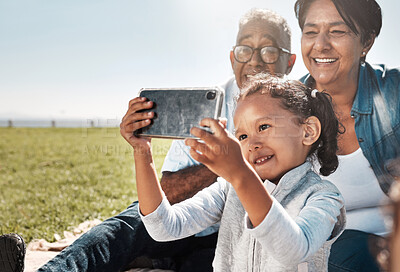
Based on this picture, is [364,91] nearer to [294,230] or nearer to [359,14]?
[359,14]

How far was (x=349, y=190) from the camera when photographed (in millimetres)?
1155

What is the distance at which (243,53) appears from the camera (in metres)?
1.33

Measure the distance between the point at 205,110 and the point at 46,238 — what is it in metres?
1.41

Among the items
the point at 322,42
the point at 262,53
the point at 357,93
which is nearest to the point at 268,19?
the point at 262,53

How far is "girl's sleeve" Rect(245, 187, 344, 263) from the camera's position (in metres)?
0.59

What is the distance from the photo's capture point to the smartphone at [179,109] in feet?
2.24

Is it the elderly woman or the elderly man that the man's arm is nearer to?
the elderly man

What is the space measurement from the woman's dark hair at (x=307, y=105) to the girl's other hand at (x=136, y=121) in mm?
195

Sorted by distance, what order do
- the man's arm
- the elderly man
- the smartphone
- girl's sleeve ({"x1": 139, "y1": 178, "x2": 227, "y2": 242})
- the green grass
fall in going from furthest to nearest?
the green grass → the man's arm → the elderly man → girl's sleeve ({"x1": 139, "y1": 178, "x2": 227, "y2": 242}) → the smartphone

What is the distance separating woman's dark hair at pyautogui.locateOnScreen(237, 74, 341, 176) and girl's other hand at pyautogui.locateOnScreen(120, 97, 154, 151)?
195 mm

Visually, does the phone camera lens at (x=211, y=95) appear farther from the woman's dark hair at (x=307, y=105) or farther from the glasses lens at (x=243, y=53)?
the glasses lens at (x=243, y=53)

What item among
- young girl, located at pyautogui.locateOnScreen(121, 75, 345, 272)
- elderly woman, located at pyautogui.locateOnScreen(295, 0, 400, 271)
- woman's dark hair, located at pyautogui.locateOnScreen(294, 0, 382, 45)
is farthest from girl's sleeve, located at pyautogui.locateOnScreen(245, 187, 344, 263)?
woman's dark hair, located at pyautogui.locateOnScreen(294, 0, 382, 45)

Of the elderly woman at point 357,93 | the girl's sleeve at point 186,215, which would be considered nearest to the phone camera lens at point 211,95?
the girl's sleeve at point 186,215

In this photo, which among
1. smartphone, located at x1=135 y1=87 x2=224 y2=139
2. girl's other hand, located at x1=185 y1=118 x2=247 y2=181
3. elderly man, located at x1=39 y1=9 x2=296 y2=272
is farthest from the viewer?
elderly man, located at x1=39 y1=9 x2=296 y2=272
